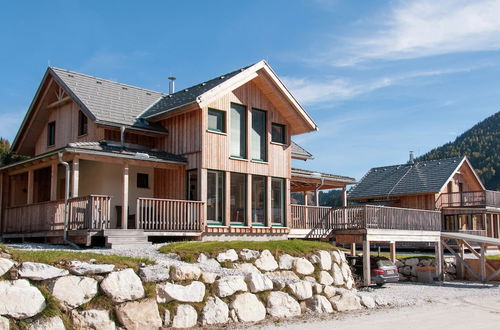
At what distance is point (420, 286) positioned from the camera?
1083 inches

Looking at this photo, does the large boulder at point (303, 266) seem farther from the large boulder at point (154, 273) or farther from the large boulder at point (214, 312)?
the large boulder at point (154, 273)

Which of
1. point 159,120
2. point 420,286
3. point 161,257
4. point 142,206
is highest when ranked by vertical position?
point 159,120

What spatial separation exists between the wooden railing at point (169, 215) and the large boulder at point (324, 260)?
479 cm

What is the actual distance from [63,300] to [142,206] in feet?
26.8

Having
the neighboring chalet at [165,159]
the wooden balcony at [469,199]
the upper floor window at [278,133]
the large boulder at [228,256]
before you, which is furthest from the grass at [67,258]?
the wooden balcony at [469,199]

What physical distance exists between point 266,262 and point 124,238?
4731 mm

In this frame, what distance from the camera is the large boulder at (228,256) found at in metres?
17.2

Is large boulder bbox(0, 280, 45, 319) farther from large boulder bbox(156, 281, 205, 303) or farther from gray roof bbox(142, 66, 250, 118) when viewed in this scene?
gray roof bbox(142, 66, 250, 118)

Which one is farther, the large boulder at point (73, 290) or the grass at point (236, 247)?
the grass at point (236, 247)

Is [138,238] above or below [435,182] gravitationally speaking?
below

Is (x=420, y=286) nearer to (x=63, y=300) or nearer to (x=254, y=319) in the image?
(x=254, y=319)

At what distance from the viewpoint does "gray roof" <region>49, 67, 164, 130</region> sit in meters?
23.1

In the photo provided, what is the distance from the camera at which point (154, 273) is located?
544 inches

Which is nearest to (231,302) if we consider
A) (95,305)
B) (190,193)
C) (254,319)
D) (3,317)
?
(254,319)
